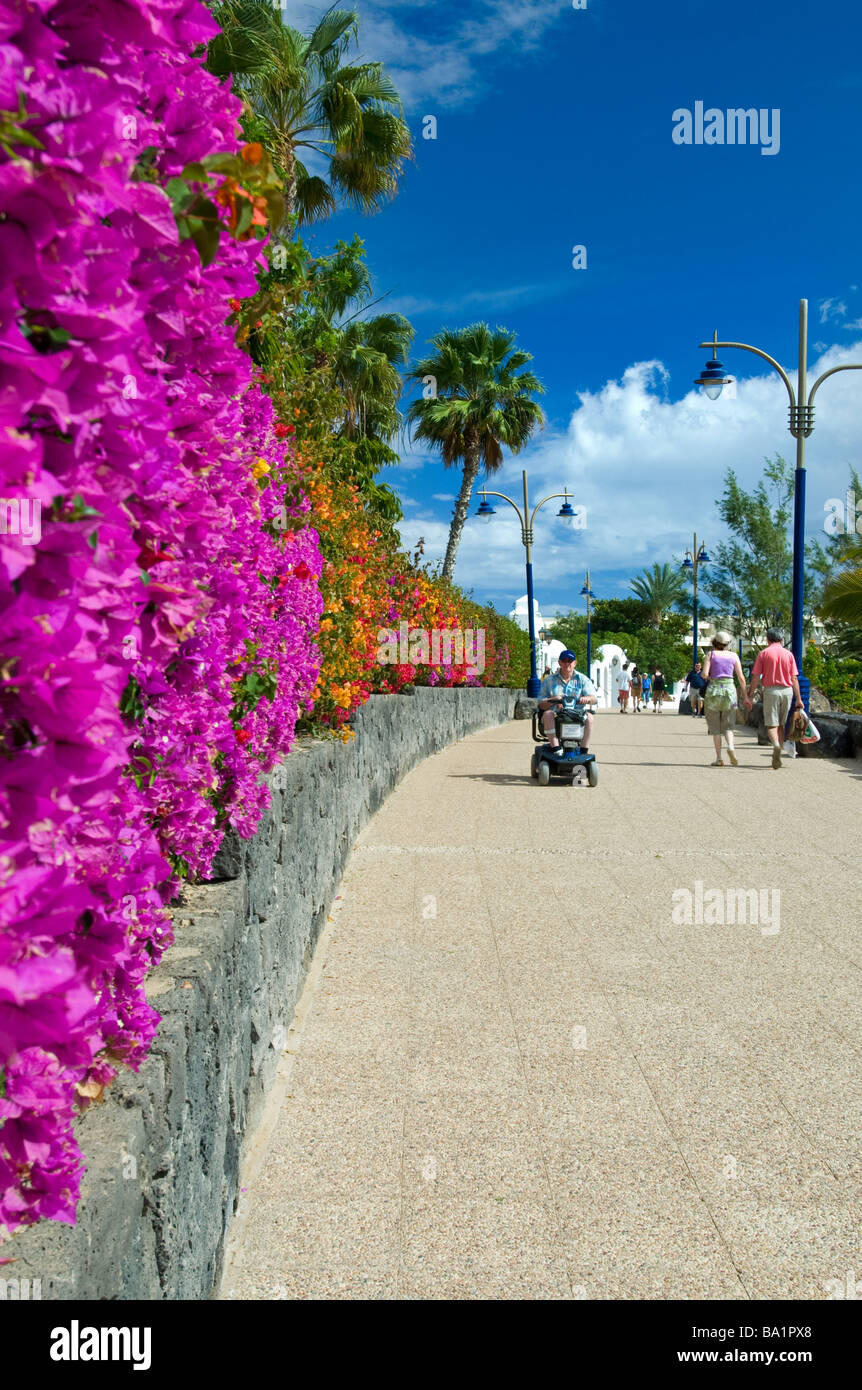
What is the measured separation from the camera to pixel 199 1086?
2508 millimetres

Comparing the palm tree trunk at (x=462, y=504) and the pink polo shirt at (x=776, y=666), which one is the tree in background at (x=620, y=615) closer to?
the palm tree trunk at (x=462, y=504)

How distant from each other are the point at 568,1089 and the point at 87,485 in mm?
3360

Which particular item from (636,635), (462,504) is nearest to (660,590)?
(636,635)

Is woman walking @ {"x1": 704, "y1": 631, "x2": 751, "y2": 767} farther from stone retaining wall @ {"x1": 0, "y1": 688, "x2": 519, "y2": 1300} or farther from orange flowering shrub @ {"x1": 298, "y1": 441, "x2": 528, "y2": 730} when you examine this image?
stone retaining wall @ {"x1": 0, "y1": 688, "x2": 519, "y2": 1300}

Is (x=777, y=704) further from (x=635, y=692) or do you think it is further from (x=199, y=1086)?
(x=635, y=692)

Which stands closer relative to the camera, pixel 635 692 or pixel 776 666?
pixel 776 666

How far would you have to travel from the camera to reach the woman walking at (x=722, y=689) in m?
13.9

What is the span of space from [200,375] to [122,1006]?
125 cm

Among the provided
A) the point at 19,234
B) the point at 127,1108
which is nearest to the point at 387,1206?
the point at 127,1108

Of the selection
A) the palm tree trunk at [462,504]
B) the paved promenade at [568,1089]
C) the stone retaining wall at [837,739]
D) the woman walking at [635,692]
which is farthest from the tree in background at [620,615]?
the paved promenade at [568,1089]

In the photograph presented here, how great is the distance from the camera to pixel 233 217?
5.38 ft

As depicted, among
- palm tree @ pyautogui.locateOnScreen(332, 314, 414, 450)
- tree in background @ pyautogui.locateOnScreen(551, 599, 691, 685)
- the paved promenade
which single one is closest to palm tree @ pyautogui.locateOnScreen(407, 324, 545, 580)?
palm tree @ pyautogui.locateOnScreen(332, 314, 414, 450)

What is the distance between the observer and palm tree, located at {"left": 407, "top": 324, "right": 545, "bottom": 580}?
95.5 feet
